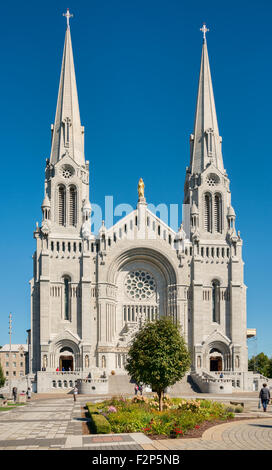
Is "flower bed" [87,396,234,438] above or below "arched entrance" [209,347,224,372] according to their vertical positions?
above

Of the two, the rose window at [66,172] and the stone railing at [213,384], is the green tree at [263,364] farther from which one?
the rose window at [66,172]

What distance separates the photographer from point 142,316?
2862 inches

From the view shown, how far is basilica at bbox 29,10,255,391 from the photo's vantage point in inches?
2694

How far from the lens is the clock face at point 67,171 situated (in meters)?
73.0

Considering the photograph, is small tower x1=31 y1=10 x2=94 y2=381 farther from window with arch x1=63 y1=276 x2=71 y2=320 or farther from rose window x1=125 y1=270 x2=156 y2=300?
rose window x1=125 y1=270 x2=156 y2=300

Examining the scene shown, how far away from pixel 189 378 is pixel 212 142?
30.0 metres

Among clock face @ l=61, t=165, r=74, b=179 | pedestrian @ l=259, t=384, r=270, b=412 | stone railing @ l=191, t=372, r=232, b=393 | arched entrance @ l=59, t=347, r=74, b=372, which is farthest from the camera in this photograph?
clock face @ l=61, t=165, r=74, b=179

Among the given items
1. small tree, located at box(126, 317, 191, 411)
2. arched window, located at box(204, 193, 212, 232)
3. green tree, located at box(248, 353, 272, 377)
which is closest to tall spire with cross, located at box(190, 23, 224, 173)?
arched window, located at box(204, 193, 212, 232)

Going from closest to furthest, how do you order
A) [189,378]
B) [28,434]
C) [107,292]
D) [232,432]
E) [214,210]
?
[232,432] → [28,434] → [189,378] → [107,292] → [214,210]

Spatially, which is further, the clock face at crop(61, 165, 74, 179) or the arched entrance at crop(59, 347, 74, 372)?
the clock face at crop(61, 165, 74, 179)

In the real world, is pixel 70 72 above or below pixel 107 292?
above

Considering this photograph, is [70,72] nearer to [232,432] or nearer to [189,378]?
[189,378]

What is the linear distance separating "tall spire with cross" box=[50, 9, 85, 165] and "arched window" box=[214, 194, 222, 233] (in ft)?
57.3

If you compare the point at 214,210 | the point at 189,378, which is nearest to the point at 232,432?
the point at 189,378
